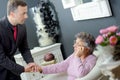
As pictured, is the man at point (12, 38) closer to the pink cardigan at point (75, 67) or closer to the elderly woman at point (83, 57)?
the pink cardigan at point (75, 67)

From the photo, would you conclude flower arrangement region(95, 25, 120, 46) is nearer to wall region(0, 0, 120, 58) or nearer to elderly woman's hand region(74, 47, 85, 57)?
elderly woman's hand region(74, 47, 85, 57)

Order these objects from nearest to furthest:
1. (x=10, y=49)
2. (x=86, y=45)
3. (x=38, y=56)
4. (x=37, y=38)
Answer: (x=86, y=45), (x=10, y=49), (x=38, y=56), (x=37, y=38)

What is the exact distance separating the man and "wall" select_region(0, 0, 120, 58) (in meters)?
0.85

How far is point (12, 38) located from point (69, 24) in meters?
1.11

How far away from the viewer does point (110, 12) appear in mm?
2795

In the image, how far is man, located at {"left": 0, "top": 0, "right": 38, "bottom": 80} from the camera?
253cm

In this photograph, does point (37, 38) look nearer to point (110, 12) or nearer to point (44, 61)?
point (44, 61)

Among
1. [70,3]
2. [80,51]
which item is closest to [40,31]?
[70,3]

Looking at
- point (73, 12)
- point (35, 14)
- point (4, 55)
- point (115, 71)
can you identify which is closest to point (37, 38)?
point (35, 14)

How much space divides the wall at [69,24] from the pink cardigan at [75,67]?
0.59m

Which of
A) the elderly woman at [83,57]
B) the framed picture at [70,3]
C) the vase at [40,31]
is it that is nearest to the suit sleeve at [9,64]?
the elderly woman at [83,57]

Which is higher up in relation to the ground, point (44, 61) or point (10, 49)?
point (10, 49)

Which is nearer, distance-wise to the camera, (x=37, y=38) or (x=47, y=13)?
(x=47, y=13)

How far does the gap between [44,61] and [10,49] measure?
87 cm
